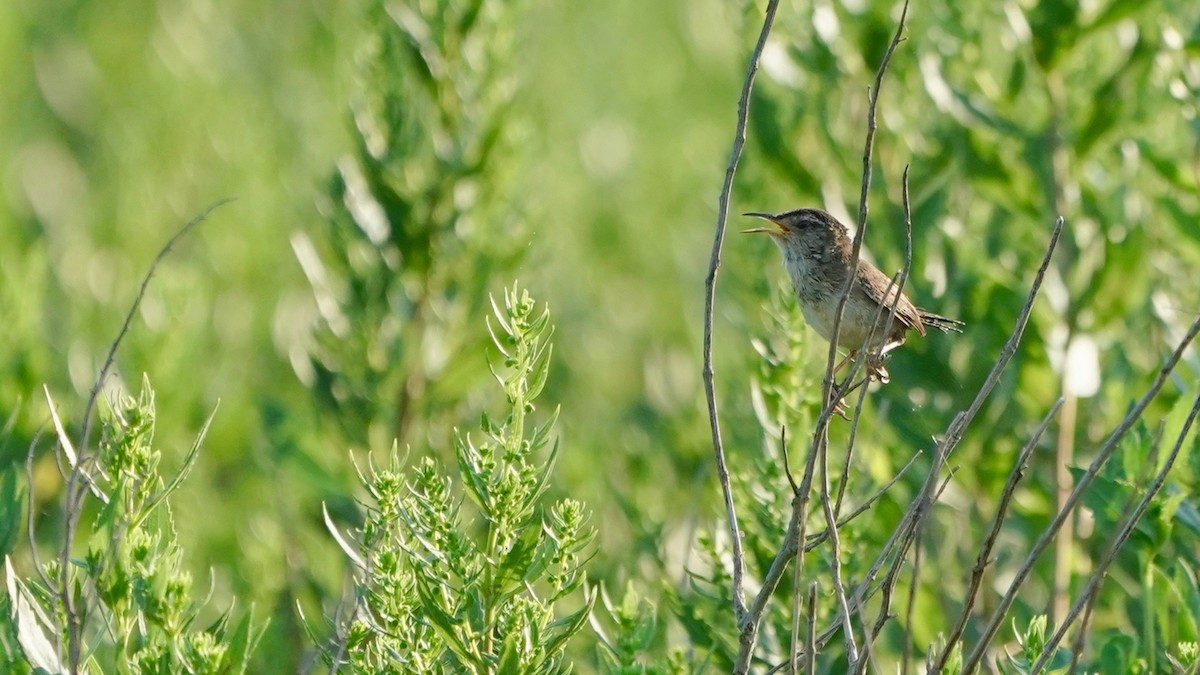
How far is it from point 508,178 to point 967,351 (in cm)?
128

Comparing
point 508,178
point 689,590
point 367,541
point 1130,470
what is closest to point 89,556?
point 367,541

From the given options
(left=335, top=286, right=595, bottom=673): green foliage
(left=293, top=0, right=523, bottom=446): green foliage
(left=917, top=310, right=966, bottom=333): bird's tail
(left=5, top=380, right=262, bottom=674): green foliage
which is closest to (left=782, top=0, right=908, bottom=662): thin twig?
(left=335, top=286, right=595, bottom=673): green foliage

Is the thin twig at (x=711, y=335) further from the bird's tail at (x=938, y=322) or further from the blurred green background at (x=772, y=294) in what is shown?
the bird's tail at (x=938, y=322)

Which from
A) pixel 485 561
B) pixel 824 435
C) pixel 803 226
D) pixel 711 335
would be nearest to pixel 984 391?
pixel 824 435

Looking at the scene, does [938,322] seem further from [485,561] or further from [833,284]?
[485,561]

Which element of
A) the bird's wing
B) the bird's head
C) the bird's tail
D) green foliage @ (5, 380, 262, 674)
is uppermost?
green foliage @ (5, 380, 262, 674)

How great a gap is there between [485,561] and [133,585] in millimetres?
514

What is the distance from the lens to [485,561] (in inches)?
85.0

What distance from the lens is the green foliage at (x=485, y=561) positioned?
83.5 inches

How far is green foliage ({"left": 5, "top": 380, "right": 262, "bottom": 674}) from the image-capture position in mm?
2094

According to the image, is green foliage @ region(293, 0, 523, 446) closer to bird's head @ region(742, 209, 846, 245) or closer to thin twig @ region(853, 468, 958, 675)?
bird's head @ region(742, 209, 846, 245)

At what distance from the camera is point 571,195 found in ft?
22.4

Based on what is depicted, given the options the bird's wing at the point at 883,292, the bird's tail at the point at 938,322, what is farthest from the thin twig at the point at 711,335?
the bird's tail at the point at 938,322

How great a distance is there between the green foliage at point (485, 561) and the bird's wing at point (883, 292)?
3.24ft
